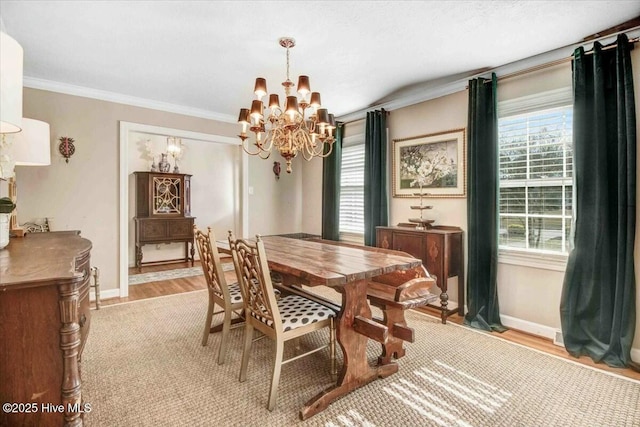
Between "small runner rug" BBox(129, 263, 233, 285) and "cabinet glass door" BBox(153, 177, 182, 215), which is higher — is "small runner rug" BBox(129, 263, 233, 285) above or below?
below

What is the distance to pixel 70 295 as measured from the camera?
113cm

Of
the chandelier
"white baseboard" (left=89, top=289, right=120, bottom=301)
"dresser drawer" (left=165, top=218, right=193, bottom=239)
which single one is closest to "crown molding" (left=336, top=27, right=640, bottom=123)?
the chandelier

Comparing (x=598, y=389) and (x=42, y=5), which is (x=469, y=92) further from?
(x=42, y=5)

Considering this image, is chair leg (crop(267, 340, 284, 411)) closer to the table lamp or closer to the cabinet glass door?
the table lamp

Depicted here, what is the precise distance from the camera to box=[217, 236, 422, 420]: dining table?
1733mm

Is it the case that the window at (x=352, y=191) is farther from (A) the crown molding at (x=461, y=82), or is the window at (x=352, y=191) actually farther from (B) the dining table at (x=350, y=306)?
(B) the dining table at (x=350, y=306)

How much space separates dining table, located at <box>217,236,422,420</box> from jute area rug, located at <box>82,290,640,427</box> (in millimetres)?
65

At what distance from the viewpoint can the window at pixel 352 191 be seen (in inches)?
180

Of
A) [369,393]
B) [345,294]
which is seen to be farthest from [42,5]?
[369,393]

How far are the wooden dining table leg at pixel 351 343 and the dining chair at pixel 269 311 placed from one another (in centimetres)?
14

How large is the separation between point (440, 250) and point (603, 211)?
1229 mm

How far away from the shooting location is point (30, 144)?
2.24 metres

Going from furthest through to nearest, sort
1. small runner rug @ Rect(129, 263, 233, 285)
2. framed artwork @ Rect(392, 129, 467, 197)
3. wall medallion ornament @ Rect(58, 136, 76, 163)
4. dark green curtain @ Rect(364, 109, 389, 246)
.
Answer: small runner rug @ Rect(129, 263, 233, 285)
dark green curtain @ Rect(364, 109, 389, 246)
wall medallion ornament @ Rect(58, 136, 76, 163)
framed artwork @ Rect(392, 129, 467, 197)

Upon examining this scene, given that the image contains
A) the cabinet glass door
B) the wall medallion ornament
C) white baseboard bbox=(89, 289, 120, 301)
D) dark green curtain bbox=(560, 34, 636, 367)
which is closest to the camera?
dark green curtain bbox=(560, 34, 636, 367)
